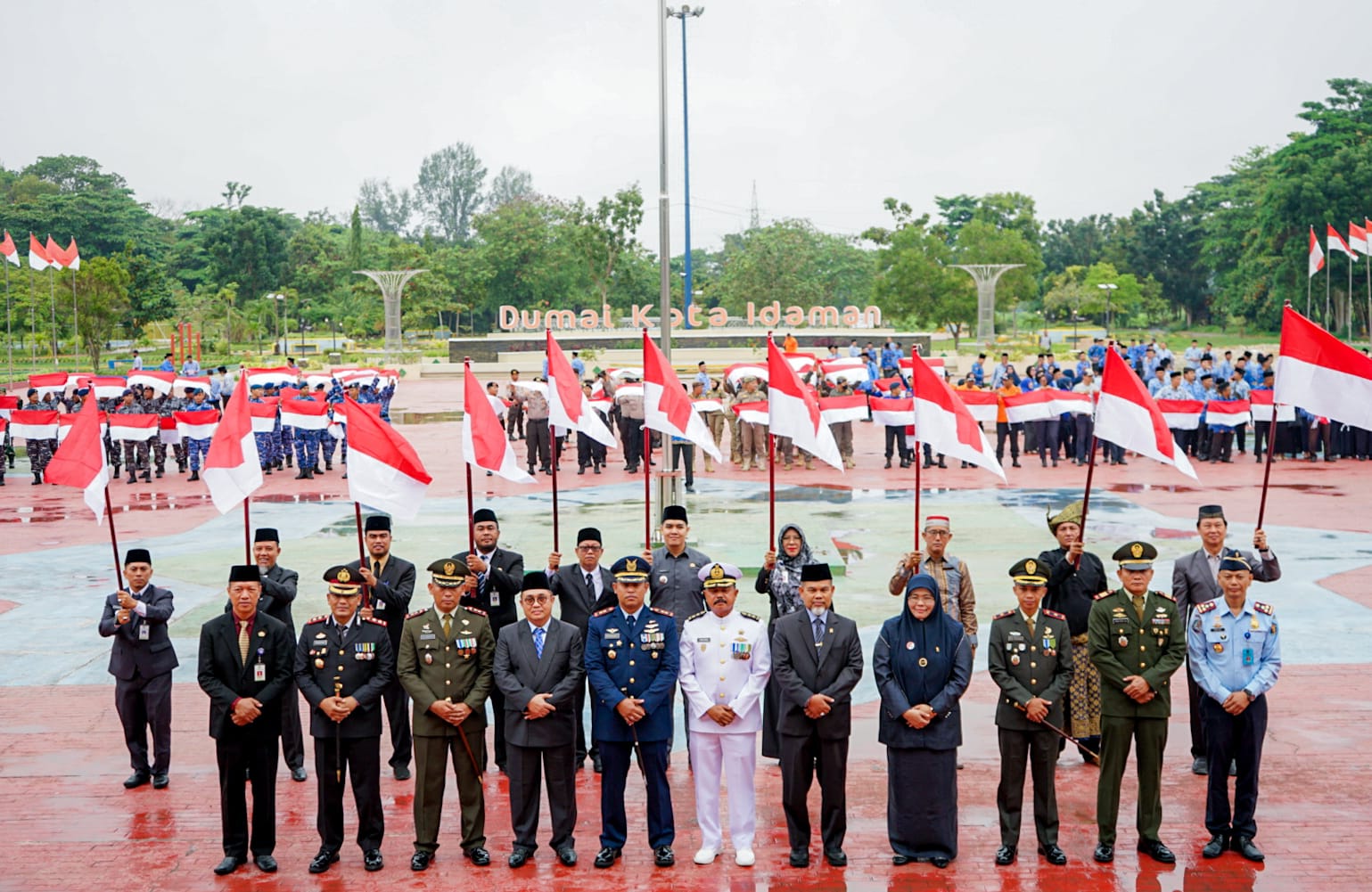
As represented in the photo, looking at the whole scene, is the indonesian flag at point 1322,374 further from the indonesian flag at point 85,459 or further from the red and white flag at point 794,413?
the indonesian flag at point 85,459

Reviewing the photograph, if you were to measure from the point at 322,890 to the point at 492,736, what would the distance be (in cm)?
266

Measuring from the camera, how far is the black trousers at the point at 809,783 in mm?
7242

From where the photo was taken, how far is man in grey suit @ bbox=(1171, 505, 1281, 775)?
27.3 ft

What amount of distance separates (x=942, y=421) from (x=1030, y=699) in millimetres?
2645

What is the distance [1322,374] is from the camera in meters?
8.62

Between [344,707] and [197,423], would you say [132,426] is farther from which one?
[344,707]

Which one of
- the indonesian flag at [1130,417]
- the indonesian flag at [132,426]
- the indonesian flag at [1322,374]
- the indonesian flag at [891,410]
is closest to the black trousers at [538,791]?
the indonesian flag at [1130,417]

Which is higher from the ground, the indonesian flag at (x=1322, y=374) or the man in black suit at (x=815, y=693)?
the indonesian flag at (x=1322, y=374)

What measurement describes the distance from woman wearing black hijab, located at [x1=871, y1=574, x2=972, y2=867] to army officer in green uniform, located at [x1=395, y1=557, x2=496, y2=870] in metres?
2.22

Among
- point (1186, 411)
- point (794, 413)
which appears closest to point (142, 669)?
point (794, 413)

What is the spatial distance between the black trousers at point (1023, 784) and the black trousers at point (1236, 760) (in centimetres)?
84

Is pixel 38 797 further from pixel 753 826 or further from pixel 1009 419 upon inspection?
pixel 1009 419

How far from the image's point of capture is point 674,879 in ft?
23.1

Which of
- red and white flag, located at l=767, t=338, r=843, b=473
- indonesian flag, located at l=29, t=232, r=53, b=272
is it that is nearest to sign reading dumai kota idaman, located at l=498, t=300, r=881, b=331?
indonesian flag, located at l=29, t=232, r=53, b=272
